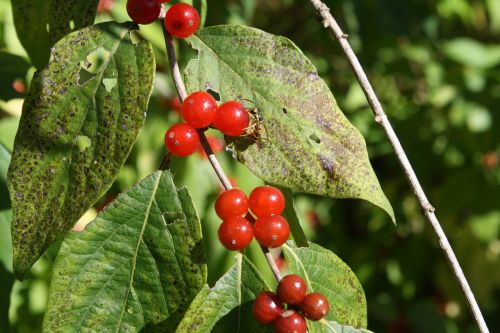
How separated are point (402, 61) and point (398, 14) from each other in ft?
2.11

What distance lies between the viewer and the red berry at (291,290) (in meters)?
0.78

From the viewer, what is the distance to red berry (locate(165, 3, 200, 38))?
3.09 feet

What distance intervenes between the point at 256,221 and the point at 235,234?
38 mm

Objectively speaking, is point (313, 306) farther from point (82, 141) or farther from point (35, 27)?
point (35, 27)

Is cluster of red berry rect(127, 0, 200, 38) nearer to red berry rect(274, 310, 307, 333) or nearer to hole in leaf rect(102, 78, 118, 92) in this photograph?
hole in leaf rect(102, 78, 118, 92)

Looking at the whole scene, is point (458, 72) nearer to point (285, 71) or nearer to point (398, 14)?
point (398, 14)

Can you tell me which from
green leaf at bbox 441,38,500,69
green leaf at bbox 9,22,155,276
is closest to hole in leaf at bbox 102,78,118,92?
green leaf at bbox 9,22,155,276

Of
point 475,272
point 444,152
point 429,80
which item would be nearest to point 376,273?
point 475,272

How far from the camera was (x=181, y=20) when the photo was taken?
0.94 meters

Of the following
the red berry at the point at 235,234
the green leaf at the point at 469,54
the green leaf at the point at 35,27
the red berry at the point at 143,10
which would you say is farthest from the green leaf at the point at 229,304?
the green leaf at the point at 469,54

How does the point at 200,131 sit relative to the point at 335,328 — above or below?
above

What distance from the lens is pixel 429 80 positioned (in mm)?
3623

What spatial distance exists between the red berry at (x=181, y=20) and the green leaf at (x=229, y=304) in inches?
13.0

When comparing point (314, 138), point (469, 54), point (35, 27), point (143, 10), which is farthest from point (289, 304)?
point (469, 54)
